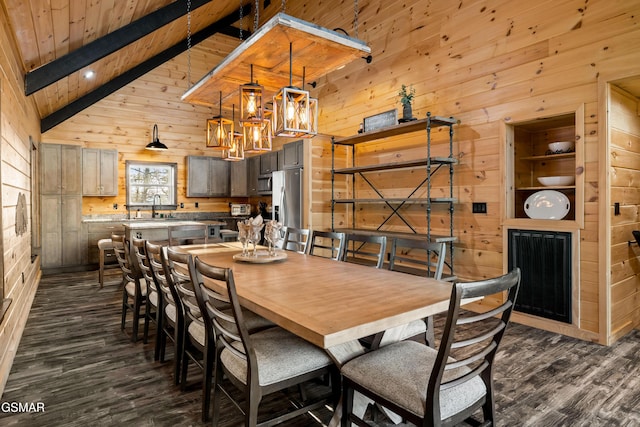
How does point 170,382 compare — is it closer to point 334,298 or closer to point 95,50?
point 334,298

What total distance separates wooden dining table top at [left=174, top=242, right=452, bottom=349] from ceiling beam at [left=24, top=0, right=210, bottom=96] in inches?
123

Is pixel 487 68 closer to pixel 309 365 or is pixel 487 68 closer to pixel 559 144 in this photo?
pixel 559 144

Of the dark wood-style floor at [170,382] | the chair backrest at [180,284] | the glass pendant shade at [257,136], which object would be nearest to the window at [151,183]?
the dark wood-style floor at [170,382]

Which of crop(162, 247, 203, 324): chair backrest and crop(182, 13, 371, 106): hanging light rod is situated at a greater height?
crop(182, 13, 371, 106): hanging light rod

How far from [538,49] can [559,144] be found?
931 mm

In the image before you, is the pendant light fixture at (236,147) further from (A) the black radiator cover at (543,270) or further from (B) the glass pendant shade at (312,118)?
(A) the black radiator cover at (543,270)

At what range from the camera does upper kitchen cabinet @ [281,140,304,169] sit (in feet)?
18.2

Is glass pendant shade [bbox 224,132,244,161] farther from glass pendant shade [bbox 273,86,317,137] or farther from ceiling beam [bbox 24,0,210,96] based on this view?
ceiling beam [bbox 24,0,210,96]

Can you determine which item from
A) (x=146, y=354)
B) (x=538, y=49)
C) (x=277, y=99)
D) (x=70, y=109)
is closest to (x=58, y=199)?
(x=70, y=109)

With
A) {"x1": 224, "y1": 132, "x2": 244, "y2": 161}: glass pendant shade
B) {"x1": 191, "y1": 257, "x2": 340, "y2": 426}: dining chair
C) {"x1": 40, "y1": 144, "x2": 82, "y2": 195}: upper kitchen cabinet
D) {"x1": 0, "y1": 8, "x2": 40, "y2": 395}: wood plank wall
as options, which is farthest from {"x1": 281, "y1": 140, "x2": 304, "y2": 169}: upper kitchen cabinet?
{"x1": 191, "y1": 257, "x2": 340, "y2": 426}: dining chair

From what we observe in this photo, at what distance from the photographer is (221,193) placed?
8.25m

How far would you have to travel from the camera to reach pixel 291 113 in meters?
2.56

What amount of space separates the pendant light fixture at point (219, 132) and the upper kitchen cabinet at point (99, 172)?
14.1 feet

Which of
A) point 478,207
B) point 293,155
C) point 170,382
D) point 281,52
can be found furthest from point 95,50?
point 478,207
